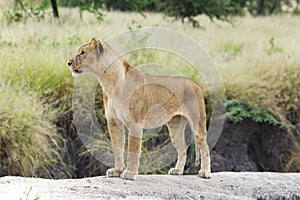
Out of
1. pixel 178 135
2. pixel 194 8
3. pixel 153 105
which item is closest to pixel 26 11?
pixel 194 8

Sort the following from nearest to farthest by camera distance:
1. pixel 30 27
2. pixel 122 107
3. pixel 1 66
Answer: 1. pixel 122 107
2. pixel 1 66
3. pixel 30 27

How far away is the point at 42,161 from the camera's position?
5.49 metres

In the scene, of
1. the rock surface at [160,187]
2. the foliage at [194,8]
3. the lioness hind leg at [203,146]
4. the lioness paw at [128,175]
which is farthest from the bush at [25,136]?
the foliage at [194,8]

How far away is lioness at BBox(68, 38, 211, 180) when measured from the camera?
3.71m

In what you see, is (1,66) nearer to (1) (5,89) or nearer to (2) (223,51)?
(1) (5,89)

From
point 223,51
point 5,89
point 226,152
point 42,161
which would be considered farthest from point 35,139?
point 223,51

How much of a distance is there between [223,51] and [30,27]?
9.27ft

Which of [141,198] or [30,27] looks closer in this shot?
[141,198]

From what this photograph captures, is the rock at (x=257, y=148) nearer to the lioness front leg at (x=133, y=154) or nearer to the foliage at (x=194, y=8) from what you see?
the lioness front leg at (x=133, y=154)

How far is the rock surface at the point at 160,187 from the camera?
12.1ft

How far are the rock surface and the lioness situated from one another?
172 millimetres

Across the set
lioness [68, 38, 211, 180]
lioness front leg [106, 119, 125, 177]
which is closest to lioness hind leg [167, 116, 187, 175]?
lioness [68, 38, 211, 180]

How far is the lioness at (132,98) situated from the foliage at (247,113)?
7.70 feet

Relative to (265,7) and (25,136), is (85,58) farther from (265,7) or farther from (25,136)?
(265,7)
